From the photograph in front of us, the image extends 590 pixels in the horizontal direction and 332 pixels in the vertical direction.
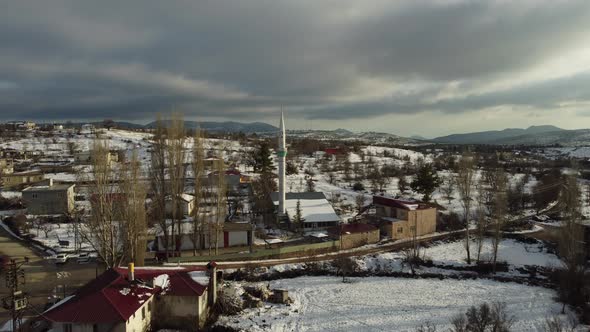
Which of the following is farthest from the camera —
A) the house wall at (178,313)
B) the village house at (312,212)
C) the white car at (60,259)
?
the village house at (312,212)

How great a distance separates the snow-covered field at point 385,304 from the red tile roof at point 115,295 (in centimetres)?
297

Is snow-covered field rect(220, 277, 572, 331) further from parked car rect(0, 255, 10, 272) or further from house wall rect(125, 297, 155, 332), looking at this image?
parked car rect(0, 255, 10, 272)

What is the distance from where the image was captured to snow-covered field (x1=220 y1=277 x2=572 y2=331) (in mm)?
18188

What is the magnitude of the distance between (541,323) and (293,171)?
173 feet

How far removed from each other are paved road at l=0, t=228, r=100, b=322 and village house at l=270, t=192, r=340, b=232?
18.5 m

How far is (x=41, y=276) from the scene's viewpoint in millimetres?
23531

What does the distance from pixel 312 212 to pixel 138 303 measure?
23.8m

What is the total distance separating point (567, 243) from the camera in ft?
78.7

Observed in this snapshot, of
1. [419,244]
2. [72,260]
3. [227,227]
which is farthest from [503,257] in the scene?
[72,260]

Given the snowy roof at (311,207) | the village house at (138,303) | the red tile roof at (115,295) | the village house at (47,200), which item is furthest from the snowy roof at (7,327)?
the village house at (47,200)

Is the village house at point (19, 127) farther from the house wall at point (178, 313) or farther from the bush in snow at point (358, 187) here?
the house wall at point (178, 313)

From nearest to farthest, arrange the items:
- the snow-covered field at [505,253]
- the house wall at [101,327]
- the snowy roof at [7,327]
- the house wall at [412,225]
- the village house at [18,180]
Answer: the house wall at [101,327] < the snowy roof at [7,327] < the snow-covered field at [505,253] < the house wall at [412,225] < the village house at [18,180]

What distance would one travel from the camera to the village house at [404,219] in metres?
36.2

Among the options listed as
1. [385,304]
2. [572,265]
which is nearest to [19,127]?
[385,304]
